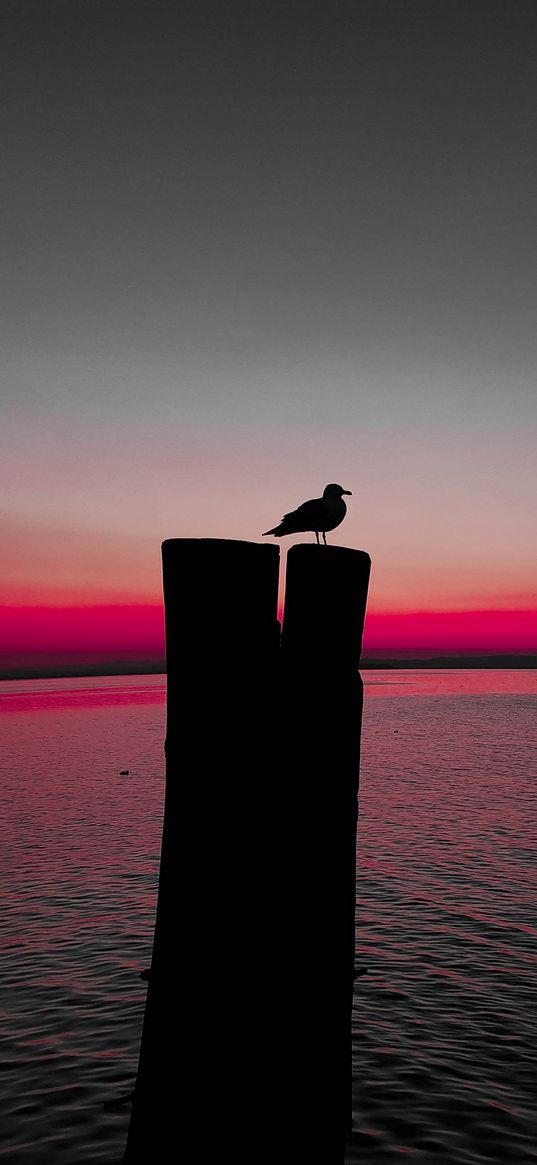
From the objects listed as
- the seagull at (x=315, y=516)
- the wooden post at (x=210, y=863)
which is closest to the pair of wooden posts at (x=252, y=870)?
the wooden post at (x=210, y=863)

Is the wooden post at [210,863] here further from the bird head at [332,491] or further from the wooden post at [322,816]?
the bird head at [332,491]

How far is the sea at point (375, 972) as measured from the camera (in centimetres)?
791

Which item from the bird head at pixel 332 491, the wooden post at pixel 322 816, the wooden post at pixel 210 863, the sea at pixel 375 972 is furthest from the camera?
the bird head at pixel 332 491

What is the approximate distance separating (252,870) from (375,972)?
9.42 meters

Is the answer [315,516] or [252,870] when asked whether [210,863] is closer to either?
[252,870]

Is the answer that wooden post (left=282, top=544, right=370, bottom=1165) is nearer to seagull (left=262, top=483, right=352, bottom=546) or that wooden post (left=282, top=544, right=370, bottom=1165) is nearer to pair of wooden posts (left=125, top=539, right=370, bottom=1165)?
pair of wooden posts (left=125, top=539, right=370, bottom=1165)

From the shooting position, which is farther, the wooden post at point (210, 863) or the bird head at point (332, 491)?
the bird head at point (332, 491)

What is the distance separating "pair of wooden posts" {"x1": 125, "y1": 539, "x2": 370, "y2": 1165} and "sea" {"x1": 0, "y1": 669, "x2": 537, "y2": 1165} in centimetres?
32

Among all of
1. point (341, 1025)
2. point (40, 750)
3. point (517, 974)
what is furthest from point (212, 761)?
point (40, 750)

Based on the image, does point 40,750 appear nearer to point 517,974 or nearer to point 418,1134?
point 517,974

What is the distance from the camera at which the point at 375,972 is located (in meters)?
11.9

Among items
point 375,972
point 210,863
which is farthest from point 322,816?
point 375,972

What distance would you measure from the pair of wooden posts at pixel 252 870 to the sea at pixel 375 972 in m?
0.32

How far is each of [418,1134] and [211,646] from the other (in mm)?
6513
